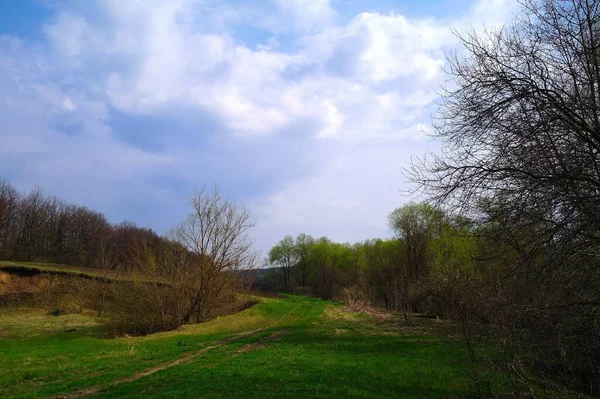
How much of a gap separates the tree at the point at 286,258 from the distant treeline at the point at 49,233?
3571cm

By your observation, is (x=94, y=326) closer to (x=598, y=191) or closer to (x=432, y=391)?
(x=432, y=391)

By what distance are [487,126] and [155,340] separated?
21.7 meters

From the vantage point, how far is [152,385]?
445 inches

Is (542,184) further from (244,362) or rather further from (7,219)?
(7,219)

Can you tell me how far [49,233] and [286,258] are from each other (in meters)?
50.1

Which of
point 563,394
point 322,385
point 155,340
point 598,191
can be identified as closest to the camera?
point 598,191

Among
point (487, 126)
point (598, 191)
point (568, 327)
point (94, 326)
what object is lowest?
point (94, 326)

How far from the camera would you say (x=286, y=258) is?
320 feet

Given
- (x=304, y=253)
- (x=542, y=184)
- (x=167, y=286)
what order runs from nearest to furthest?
(x=542, y=184)
(x=167, y=286)
(x=304, y=253)

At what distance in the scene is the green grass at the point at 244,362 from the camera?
35.7 feet

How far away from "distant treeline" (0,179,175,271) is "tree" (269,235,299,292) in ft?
117

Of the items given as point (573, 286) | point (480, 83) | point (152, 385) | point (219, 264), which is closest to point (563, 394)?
point (573, 286)

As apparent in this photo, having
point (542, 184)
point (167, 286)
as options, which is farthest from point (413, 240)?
point (542, 184)

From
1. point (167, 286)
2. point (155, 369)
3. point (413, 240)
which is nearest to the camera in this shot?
point (155, 369)
